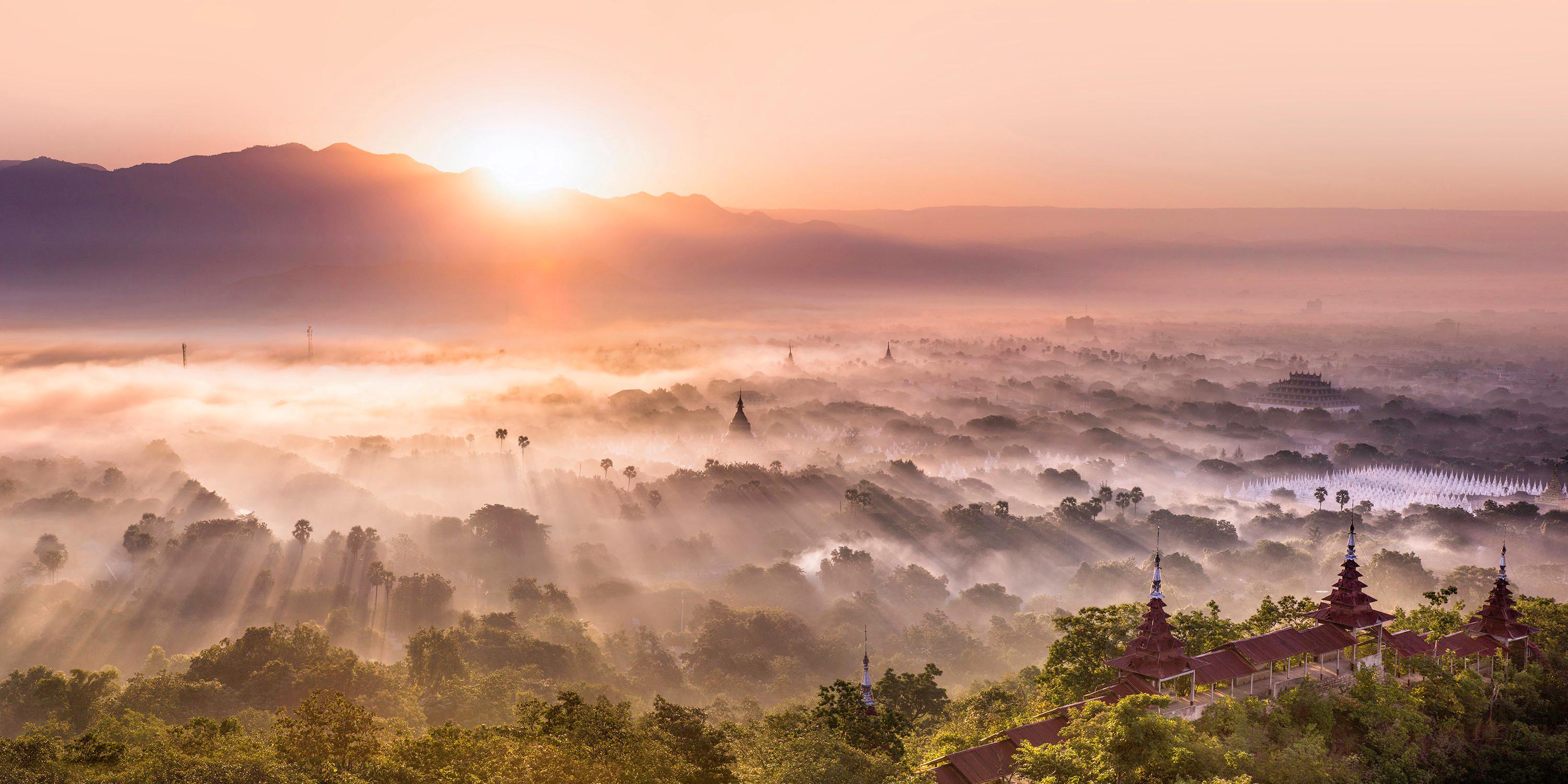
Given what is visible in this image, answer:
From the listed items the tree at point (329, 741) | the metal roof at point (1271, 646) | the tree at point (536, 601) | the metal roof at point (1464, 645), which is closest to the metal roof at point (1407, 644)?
the metal roof at point (1464, 645)

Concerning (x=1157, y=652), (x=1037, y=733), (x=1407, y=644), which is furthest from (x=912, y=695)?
(x=1407, y=644)

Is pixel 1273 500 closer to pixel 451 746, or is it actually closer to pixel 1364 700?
pixel 1364 700

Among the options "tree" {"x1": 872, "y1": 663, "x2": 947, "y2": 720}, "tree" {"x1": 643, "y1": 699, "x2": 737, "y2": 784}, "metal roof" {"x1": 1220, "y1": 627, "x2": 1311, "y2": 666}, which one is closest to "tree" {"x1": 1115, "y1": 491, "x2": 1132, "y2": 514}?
"tree" {"x1": 872, "y1": 663, "x2": 947, "y2": 720}

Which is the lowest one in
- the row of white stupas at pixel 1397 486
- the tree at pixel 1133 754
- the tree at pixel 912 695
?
the row of white stupas at pixel 1397 486

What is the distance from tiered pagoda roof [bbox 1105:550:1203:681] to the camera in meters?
42.1

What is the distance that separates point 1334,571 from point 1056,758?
88.3 meters

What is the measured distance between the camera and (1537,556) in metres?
122

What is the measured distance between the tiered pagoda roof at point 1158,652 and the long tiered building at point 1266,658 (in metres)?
0.04

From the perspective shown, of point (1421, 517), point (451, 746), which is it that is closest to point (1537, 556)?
point (1421, 517)

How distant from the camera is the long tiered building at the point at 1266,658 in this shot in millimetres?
40812

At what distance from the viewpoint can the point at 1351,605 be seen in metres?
49.2

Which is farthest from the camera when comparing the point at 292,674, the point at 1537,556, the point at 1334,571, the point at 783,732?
the point at 1537,556

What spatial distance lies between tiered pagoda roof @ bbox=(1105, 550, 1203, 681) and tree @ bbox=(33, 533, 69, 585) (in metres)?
120

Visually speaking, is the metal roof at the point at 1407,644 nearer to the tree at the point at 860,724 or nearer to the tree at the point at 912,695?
the tree at the point at 912,695
